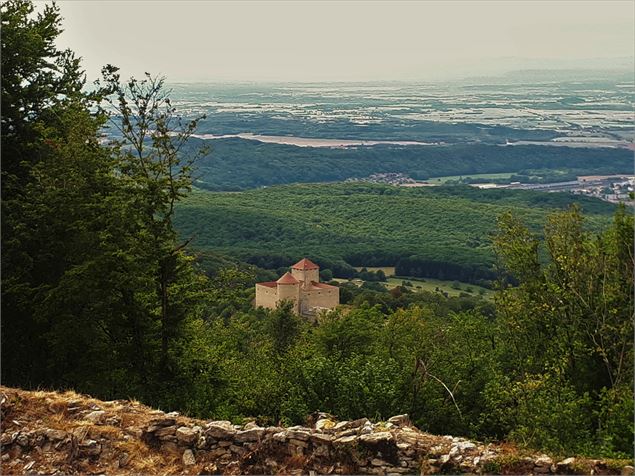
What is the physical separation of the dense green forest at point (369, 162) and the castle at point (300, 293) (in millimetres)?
65904

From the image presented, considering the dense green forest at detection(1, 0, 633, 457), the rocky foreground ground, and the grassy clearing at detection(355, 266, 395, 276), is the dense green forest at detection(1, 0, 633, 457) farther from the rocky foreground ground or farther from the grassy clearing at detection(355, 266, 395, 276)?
the grassy clearing at detection(355, 266, 395, 276)

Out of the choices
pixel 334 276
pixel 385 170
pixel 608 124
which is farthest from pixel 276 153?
pixel 608 124

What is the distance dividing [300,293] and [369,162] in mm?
90651

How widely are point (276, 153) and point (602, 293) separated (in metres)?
146

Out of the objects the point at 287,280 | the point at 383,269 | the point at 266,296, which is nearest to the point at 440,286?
the point at 383,269

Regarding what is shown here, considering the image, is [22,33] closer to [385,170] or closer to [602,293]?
[602,293]

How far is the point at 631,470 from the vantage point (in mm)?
7895

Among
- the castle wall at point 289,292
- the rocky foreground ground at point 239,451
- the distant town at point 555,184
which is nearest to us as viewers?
the rocky foreground ground at point 239,451

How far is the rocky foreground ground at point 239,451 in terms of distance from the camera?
8.10 meters

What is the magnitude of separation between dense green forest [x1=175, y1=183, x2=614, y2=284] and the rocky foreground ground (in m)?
69.1

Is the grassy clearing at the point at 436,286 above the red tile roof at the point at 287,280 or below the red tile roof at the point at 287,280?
below

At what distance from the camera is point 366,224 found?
110m

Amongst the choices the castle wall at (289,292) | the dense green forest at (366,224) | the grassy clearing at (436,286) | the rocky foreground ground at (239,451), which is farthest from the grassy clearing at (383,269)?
the rocky foreground ground at (239,451)

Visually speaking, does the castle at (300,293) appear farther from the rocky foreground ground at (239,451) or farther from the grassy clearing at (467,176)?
the grassy clearing at (467,176)
